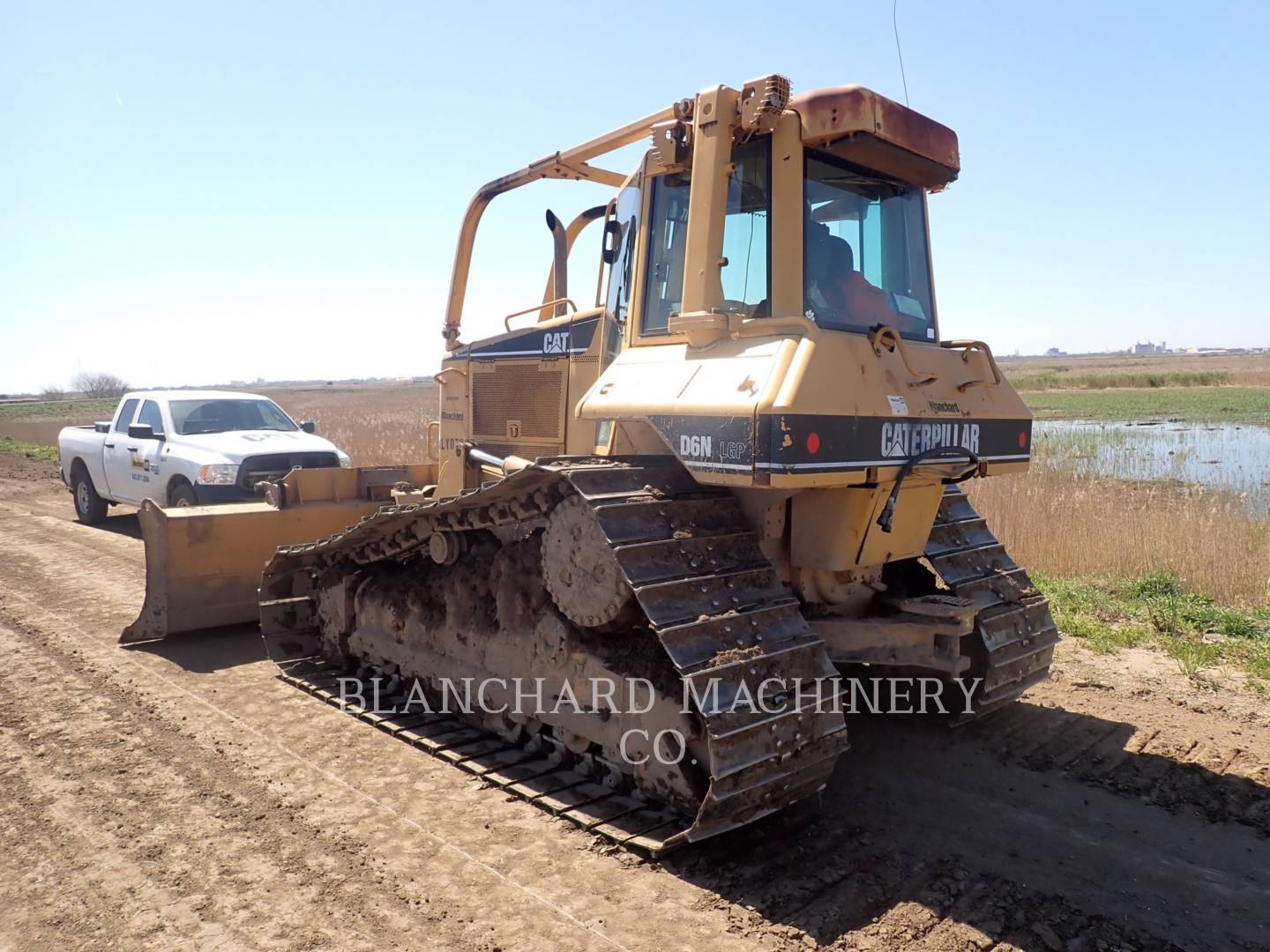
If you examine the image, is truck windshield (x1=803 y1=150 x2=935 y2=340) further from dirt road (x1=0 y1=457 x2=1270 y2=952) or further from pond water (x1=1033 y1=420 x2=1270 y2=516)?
pond water (x1=1033 y1=420 x2=1270 y2=516)


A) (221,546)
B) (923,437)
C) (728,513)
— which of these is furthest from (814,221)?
(221,546)

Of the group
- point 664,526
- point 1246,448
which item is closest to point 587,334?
point 664,526

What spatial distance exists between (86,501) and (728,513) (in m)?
11.4

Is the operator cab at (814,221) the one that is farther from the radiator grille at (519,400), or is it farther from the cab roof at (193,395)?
the cab roof at (193,395)

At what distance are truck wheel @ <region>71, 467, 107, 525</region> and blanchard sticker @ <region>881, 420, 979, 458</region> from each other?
11539 mm

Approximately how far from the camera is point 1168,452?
1956 cm

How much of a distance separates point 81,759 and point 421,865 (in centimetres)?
218

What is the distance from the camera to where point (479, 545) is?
17.3 ft

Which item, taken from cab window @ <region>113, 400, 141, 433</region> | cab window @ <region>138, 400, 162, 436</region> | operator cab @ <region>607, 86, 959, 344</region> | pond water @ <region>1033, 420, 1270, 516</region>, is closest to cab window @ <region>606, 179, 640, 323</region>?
operator cab @ <region>607, 86, 959, 344</region>

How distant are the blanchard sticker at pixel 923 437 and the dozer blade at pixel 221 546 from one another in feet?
16.3

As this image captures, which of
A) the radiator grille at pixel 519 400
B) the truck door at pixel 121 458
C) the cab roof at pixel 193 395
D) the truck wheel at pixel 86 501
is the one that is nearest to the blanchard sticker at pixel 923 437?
the radiator grille at pixel 519 400

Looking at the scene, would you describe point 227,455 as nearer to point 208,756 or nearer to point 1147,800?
point 208,756

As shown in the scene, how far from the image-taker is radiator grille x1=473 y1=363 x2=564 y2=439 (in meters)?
5.71

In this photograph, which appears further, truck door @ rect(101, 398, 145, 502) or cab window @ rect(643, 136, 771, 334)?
truck door @ rect(101, 398, 145, 502)
